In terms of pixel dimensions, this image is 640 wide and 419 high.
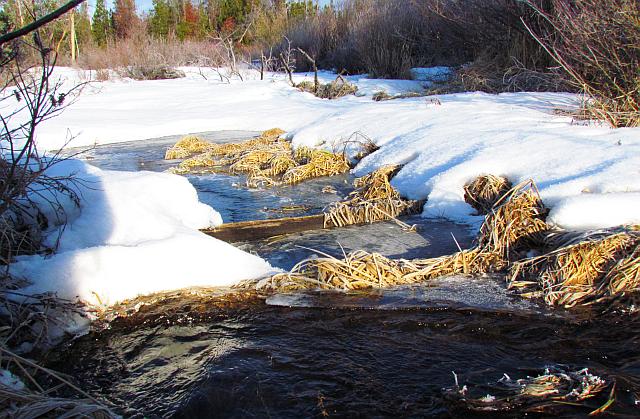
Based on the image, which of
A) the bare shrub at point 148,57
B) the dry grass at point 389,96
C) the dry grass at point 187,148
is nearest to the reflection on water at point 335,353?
the dry grass at point 187,148

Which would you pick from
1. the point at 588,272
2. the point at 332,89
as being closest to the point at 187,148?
the point at 332,89

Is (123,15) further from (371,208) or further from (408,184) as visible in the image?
(371,208)

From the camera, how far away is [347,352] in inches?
99.2

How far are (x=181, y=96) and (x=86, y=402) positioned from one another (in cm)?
1358

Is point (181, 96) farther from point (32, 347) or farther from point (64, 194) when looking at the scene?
point (32, 347)

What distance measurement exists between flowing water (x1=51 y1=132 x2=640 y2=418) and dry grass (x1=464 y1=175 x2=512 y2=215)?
126cm

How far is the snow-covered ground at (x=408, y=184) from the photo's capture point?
121 inches

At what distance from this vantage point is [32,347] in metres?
2.57

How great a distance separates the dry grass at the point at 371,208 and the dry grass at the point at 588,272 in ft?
5.21

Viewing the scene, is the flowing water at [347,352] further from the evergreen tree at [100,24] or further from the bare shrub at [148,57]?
the evergreen tree at [100,24]

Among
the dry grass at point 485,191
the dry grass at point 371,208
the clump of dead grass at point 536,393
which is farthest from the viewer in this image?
the dry grass at point 371,208

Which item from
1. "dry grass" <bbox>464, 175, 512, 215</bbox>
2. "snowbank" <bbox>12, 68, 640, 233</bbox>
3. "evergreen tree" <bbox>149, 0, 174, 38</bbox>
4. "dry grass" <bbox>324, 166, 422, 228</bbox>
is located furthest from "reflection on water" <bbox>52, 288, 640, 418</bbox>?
"evergreen tree" <bbox>149, 0, 174, 38</bbox>

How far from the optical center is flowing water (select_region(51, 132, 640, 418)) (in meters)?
2.14

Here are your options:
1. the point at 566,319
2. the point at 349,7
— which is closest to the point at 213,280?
the point at 566,319
